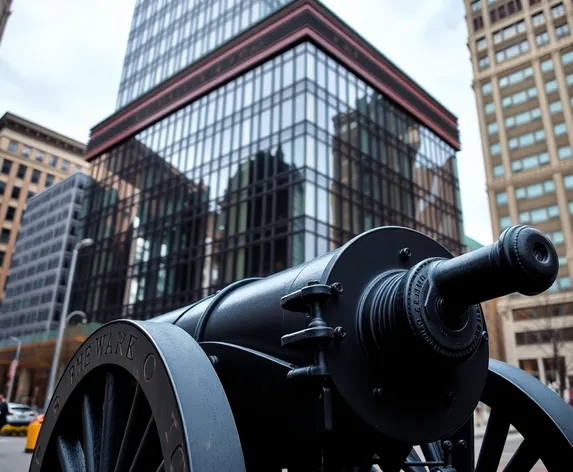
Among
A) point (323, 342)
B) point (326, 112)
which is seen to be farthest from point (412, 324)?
point (326, 112)

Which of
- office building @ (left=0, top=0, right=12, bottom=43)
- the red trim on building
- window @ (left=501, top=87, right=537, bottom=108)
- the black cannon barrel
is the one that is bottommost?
the black cannon barrel

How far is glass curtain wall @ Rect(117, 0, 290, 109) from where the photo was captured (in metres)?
37.3

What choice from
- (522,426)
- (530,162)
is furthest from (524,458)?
(530,162)

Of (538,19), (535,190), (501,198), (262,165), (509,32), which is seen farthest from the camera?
(509,32)

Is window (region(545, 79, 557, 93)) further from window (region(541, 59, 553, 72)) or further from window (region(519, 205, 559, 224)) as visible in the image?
window (region(519, 205, 559, 224))

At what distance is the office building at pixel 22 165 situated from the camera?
7081 centimetres

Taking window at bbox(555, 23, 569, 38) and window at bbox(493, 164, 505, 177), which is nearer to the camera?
window at bbox(493, 164, 505, 177)

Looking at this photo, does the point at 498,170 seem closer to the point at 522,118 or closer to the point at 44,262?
the point at 522,118

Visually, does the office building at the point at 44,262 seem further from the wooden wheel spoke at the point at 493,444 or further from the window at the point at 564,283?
the wooden wheel spoke at the point at 493,444

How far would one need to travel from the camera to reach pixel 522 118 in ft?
188

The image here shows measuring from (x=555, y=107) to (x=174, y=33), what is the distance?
134 feet

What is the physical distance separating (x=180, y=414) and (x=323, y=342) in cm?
55

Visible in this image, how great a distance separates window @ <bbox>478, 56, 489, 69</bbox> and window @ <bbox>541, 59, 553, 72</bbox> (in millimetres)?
6486

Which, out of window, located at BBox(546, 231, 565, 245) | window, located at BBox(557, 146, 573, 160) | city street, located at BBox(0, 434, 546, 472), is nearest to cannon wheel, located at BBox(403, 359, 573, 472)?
city street, located at BBox(0, 434, 546, 472)
